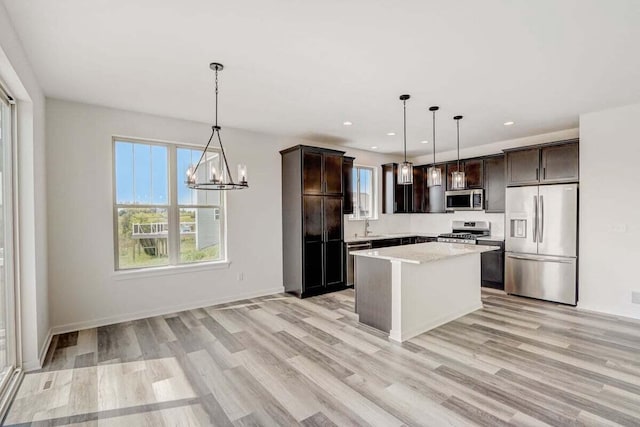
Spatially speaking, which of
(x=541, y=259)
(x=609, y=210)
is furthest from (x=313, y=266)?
(x=609, y=210)

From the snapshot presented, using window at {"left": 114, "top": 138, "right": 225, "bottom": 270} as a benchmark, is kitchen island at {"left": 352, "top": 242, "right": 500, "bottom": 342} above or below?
below

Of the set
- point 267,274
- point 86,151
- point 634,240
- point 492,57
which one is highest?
point 492,57

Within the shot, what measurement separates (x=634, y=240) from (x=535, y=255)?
3.80ft

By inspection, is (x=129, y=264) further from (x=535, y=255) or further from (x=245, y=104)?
(x=535, y=255)

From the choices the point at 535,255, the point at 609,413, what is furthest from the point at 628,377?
the point at 535,255

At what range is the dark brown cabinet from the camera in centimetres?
609

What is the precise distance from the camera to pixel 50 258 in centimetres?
361

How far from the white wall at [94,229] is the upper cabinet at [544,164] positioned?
179 inches

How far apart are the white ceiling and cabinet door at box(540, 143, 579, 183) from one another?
564 millimetres

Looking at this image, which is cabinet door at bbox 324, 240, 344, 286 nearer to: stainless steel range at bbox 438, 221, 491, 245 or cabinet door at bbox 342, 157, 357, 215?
cabinet door at bbox 342, 157, 357, 215

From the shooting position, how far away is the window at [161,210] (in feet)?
13.6

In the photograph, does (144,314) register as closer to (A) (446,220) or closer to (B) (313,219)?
(B) (313,219)

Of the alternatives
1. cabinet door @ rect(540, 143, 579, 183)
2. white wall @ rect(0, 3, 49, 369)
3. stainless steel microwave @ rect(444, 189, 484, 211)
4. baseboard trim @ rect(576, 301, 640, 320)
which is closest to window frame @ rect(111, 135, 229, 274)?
white wall @ rect(0, 3, 49, 369)

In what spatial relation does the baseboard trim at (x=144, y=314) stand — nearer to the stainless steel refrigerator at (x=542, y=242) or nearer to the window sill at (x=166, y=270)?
the window sill at (x=166, y=270)
